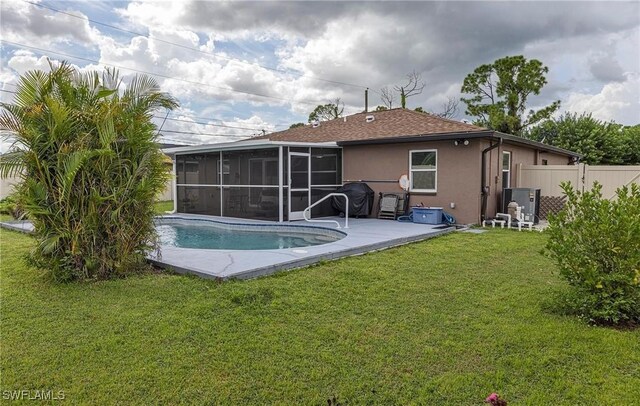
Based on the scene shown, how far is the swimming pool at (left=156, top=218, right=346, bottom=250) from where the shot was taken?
9.15 meters

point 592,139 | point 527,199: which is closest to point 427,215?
point 527,199

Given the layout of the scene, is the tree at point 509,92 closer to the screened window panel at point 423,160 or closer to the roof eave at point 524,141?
the roof eave at point 524,141

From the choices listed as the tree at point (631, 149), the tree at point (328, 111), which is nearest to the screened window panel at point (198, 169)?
the tree at point (631, 149)

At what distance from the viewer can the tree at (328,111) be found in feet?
119

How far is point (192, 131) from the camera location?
3341 cm

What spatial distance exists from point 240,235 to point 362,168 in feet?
15.1

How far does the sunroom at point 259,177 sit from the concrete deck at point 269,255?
289 cm

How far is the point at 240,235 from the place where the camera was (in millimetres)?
10711

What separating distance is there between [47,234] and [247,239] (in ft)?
16.7

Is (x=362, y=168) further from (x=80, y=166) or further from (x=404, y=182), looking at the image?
(x=80, y=166)

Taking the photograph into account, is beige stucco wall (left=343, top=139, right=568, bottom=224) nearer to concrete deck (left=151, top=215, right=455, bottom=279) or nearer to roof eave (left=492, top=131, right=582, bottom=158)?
roof eave (left=492, top=131, right=582, bottom=158)

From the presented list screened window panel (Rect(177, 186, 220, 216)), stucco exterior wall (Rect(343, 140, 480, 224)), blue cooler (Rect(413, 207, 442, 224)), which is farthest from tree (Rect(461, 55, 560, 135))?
screened window panel (Rect(177, 186, 220, 216))

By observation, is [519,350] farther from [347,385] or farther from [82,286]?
[82,286]

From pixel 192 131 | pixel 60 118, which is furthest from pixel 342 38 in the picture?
pixel 192 131
